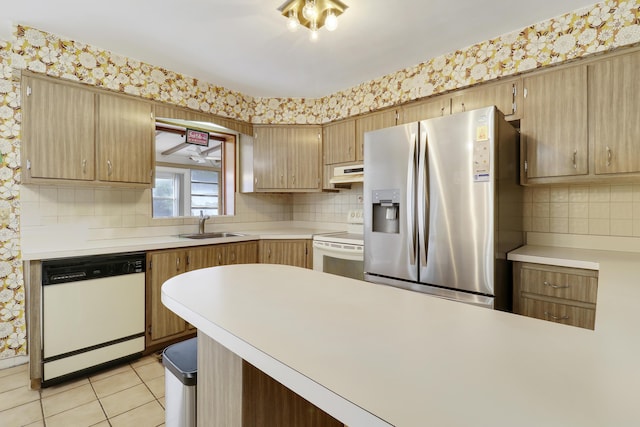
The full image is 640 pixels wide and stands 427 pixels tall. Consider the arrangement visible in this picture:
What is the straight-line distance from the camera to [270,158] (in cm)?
370

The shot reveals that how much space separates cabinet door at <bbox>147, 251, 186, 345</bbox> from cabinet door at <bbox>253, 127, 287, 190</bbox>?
1362 millimetres

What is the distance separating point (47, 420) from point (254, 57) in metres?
2.88

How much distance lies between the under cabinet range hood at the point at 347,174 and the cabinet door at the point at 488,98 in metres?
1.03

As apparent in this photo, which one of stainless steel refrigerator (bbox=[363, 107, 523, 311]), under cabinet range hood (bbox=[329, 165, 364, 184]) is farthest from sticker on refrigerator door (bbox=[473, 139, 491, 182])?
under cabinet range hood (bbox=[329, 165, 364, 184])

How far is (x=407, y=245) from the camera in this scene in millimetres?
2340

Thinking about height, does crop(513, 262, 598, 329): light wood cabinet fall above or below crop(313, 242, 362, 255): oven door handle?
below

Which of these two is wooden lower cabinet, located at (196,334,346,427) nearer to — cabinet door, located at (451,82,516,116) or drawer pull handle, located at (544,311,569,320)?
drawer pull handle, located at (544,311,569,320)

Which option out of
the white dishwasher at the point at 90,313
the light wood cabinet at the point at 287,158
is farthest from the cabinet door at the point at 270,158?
the white dishwasher at the point at 90,313

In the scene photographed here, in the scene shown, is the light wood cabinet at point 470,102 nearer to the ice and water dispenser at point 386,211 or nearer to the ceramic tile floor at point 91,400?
the ice and water dispenser at point 386,211

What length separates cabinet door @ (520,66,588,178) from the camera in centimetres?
207

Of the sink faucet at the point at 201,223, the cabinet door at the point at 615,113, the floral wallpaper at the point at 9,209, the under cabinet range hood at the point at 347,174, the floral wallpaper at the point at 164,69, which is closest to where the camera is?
the cabinet door at the point at 615,113

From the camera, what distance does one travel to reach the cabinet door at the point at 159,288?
2.58 metres

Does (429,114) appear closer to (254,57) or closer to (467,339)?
(254,57)

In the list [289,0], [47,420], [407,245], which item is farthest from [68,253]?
[407,245]
